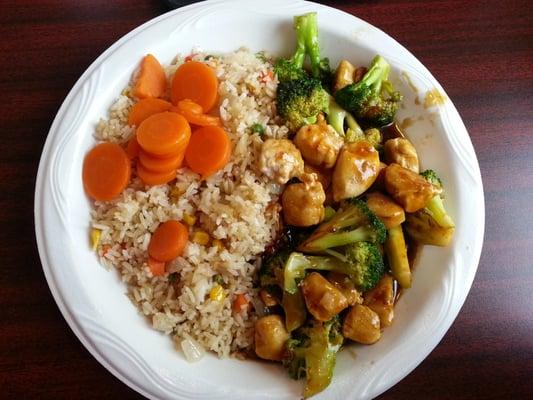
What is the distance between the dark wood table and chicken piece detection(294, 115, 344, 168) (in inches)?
41.4

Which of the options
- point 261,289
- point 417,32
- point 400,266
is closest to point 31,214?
point 261,289

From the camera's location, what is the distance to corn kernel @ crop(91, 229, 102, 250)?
104 inches

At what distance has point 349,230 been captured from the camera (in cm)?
259

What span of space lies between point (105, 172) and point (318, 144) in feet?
3.85

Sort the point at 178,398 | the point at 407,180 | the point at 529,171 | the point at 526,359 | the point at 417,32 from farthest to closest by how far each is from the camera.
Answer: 1. the point at 417,32
2. the point at 529,171
3. the point at 526,359
4. the point at 407,180
5. the point at 178,398

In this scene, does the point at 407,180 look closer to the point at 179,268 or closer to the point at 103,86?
the point at 179,268

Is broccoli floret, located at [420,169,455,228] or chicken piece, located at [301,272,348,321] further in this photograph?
broccoli floret, located at [420,169,455,228]

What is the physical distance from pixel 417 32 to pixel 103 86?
6.97 ft

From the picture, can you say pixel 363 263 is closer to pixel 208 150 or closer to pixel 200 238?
pixel 200 238

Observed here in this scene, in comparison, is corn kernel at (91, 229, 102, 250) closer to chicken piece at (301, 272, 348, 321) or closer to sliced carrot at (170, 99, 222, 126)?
sliced carrot at (170, 99, 222, 126)

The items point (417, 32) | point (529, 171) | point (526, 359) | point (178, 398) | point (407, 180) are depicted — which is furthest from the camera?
point (417, 32)

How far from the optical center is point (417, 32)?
342 centimetres

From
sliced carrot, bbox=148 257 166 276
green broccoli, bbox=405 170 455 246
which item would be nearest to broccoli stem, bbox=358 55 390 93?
green broccoli, bbox=405 170 455 246

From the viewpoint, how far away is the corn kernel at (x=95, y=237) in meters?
2.65
